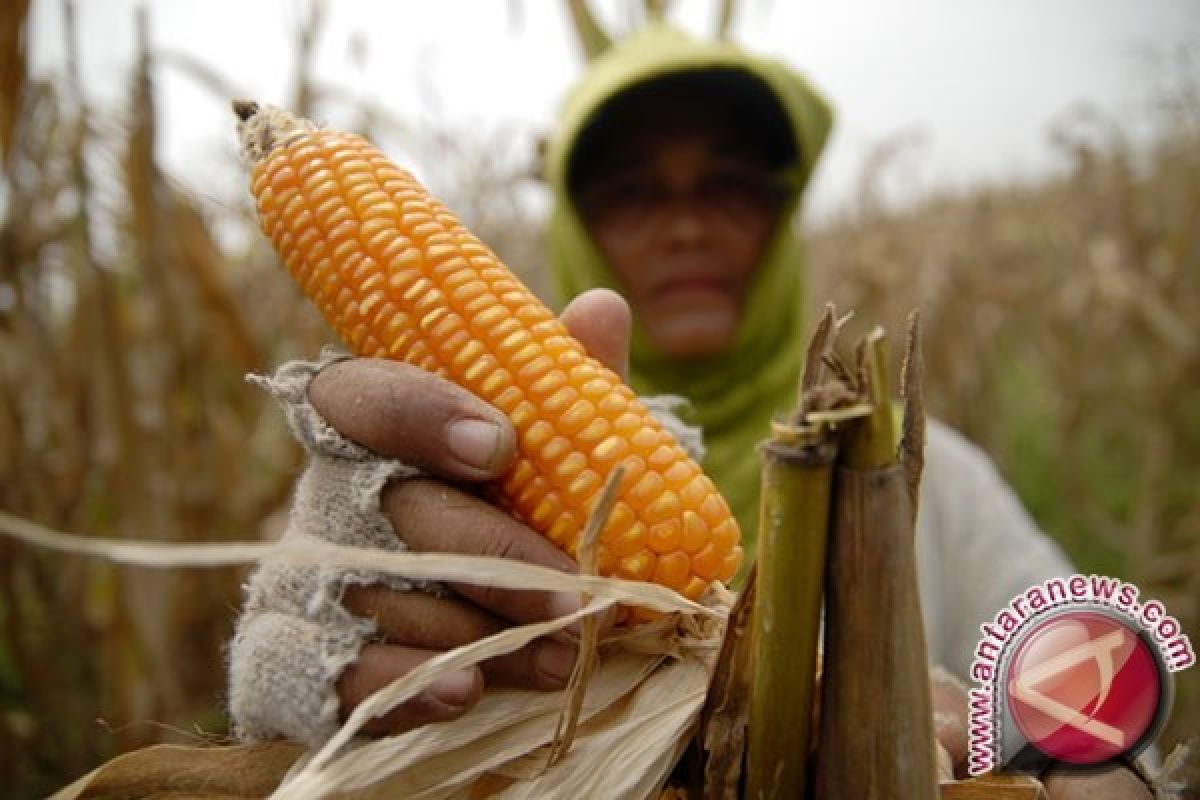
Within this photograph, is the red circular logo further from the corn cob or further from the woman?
the woman

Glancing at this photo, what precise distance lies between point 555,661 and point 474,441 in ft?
0.52

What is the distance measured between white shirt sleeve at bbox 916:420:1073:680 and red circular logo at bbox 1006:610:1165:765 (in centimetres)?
94

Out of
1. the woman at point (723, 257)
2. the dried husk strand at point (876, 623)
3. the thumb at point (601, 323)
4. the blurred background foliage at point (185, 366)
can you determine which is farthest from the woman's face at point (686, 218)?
the dried husk strand at point (876, 623)

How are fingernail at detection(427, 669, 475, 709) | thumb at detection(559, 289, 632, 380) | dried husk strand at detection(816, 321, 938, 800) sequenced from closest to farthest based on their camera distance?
1. dried husk strand at detection(816, 321, 938, 800)
2. fingernail at detection(427, 669, 475, 709)
3. thumb at detection(559, 289, 632, 380)

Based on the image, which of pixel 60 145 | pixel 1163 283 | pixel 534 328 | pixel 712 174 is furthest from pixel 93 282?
pixel 1163 283

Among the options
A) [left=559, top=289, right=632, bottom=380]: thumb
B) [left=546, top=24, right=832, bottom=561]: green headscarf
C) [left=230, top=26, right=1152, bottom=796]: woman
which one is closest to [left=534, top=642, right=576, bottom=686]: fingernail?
[left=559, top=289, right=632, bottom=380]: thumb

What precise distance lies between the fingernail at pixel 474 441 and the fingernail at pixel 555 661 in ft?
0.44

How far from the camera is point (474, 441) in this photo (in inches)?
22.1

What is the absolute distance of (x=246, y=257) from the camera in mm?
3094

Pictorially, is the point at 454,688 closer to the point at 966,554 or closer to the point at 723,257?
the point at 723,257

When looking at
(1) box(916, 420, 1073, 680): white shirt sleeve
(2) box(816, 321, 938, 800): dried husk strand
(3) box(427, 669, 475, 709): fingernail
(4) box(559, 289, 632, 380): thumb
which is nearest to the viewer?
(2) box(816, 321, 938, 800): dried husk strand

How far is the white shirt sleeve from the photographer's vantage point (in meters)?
1.48

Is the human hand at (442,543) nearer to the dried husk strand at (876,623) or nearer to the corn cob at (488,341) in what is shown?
the corn cob at (488,341)

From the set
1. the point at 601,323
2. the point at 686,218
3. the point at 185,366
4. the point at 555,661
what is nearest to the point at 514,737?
the point at 555,661
